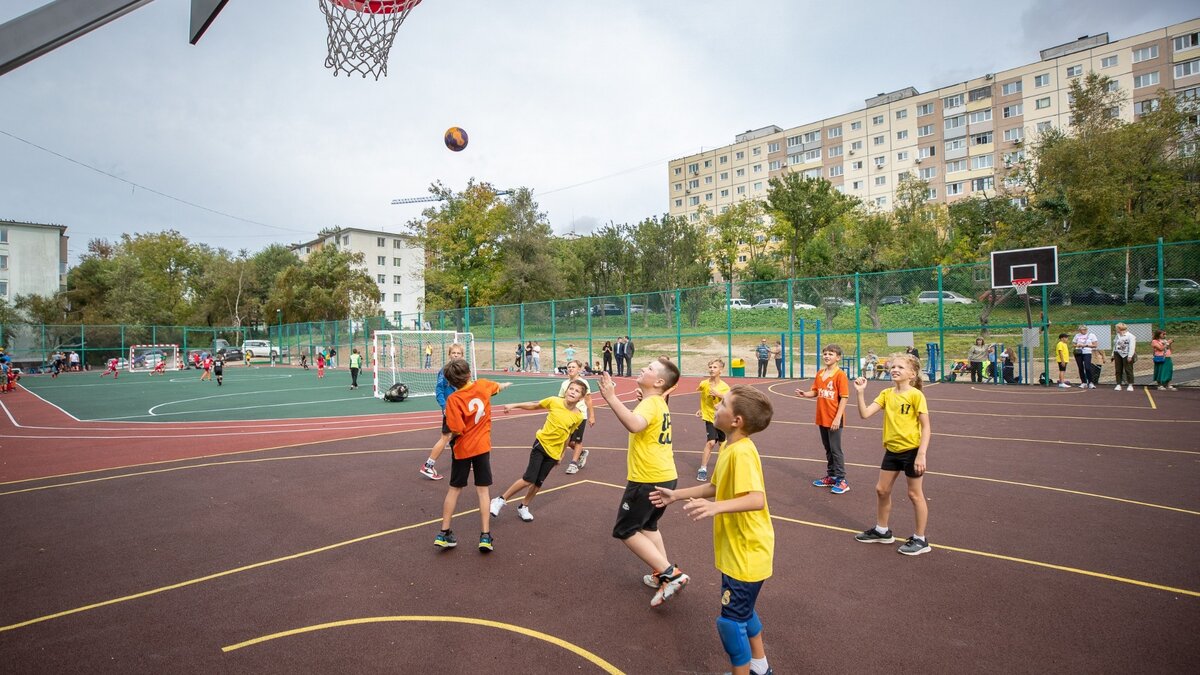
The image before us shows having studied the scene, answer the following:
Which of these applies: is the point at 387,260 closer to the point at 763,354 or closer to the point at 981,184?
the point at 763,354

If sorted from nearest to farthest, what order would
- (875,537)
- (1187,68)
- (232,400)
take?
(875,537) < (232,400) < (1187,68)

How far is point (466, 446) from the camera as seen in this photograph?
5250mm

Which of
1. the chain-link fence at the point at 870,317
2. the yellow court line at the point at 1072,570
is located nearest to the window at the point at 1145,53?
the chain-link fence at the point at 870,317

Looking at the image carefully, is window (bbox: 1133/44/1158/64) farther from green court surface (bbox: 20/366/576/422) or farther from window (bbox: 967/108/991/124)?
green court surface (bbox: 20/366/576/422)

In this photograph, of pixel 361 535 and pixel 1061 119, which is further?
pixel 1061 119


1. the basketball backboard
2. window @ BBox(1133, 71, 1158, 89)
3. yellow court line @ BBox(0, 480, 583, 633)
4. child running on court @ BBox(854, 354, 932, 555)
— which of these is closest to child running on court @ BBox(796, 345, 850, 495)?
child running on court @ BBox(854, 354, 932, 555)

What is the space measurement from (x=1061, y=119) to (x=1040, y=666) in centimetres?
6696

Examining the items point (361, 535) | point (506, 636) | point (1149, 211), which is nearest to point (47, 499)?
point (361, 535)

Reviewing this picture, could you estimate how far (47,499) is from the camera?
757 cm

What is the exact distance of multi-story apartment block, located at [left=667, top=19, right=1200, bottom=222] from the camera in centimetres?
4909

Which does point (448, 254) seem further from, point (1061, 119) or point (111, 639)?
point (1061, 119)

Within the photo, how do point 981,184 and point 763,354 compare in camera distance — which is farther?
point 981,184

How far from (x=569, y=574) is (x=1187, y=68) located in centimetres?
6898

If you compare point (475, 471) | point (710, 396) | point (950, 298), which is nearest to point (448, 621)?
point (475, 471)
